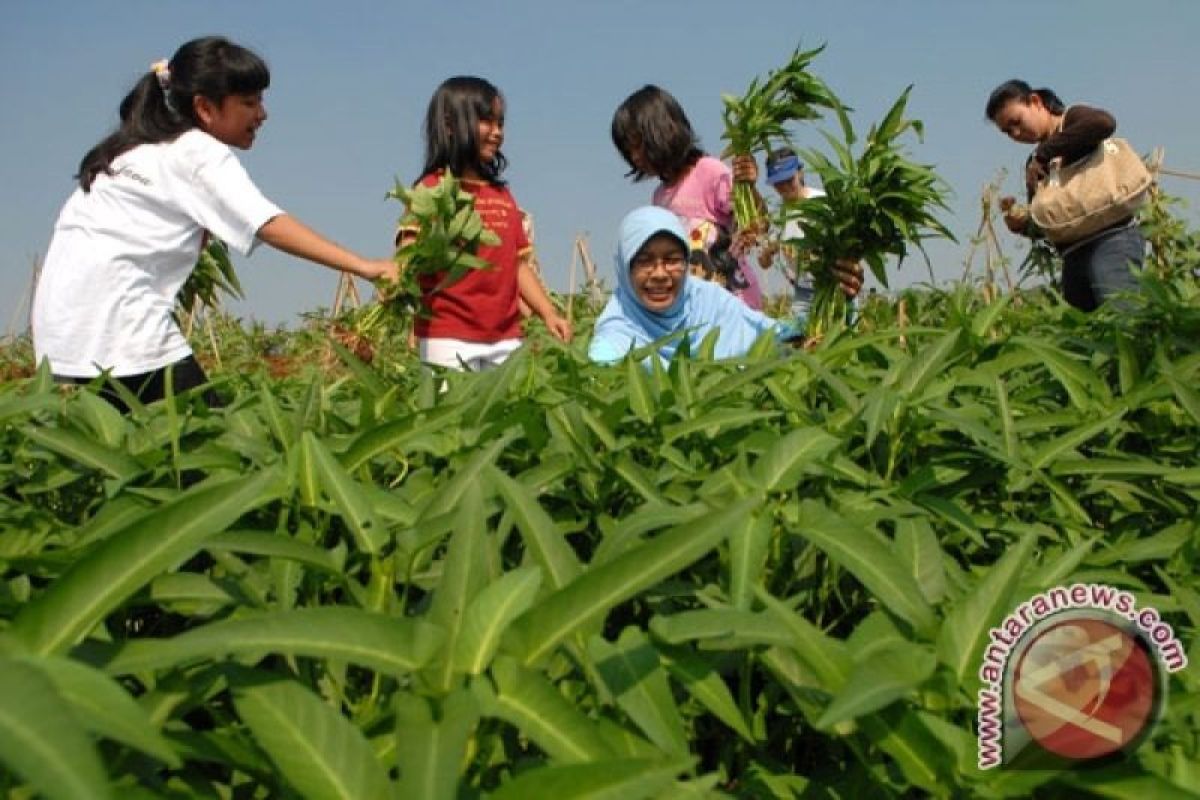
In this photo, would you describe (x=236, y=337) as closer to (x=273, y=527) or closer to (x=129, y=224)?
(x=129, y=224)

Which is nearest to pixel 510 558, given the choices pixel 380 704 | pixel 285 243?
pixel 380 704

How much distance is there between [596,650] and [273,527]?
55 centimetres

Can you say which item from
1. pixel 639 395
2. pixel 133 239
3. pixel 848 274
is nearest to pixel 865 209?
pixel 848 274

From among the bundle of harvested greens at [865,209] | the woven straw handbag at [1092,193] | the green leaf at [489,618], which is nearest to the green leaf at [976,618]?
the green leaf at [489,618]

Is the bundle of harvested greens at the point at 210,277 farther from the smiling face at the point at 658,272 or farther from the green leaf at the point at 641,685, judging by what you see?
the green leaf at the point at 641,685

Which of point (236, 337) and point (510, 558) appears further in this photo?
point (236, 337)

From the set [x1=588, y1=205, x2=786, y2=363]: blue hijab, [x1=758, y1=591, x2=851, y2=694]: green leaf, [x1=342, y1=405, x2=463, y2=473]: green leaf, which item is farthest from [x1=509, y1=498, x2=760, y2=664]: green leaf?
[x1=588, y1=205, x2=786, y2=363]: blue hijab

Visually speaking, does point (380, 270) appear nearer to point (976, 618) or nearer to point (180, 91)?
point (180, 91)

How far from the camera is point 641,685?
87 centimetres

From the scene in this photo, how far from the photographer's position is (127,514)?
4.06 ft

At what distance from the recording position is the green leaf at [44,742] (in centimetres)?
58

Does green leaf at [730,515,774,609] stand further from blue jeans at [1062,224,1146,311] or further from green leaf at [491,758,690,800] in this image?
blue jeans at [1062,224,1146,311]

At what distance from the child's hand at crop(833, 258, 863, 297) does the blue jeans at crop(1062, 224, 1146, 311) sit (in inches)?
92.5

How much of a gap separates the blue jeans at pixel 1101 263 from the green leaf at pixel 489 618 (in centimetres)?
455
